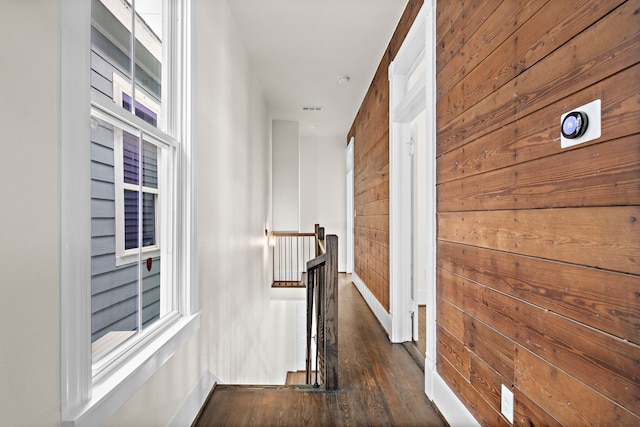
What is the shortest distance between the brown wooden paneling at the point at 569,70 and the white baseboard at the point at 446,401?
1369mm

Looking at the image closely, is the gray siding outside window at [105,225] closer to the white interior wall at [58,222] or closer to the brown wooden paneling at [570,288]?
the white interior wall at [58,222]

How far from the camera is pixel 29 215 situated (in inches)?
33.5

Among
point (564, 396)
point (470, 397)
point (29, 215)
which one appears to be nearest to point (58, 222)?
point (29, 215)

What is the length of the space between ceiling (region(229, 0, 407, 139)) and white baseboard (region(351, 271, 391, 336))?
2.70 meters

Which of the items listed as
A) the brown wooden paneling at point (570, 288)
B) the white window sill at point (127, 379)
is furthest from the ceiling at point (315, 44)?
the white window sill at point (127, 379)

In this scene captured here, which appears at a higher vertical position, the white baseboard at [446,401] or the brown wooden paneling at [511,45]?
the brown wooden paneling at [511,45]

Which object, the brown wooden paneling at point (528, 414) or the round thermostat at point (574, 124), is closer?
the round thermostat at point (574, 124)

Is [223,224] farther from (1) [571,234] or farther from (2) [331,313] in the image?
(1) [571,234]

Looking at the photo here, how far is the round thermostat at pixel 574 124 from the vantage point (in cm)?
103

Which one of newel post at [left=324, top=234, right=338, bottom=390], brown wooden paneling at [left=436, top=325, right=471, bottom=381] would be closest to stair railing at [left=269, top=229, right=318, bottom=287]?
newel post at [left=324, top=234, right=338, bottom=390]

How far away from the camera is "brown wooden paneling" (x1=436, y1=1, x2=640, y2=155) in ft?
2.97

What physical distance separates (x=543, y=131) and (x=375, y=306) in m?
3.26

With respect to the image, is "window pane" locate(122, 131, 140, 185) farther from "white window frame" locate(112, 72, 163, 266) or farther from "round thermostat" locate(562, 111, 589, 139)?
"round thermostat" locate(562, 111, 589, 139)

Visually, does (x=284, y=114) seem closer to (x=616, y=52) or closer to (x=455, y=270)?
(x=455, y=270)
